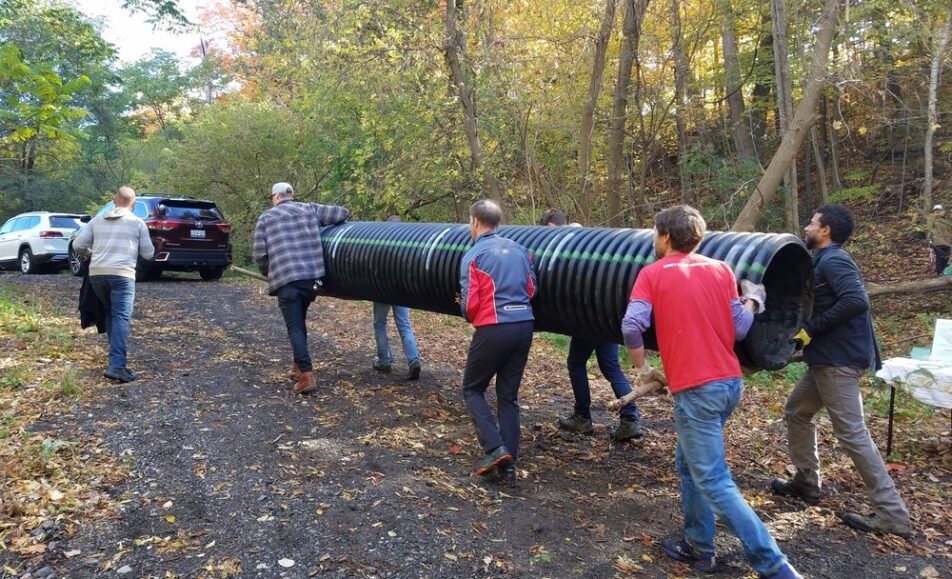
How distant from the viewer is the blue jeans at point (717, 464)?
121 inches

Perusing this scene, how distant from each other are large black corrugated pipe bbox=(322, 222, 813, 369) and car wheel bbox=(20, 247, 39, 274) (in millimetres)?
14194

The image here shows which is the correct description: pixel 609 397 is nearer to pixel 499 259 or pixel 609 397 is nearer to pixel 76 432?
pixel 499 259

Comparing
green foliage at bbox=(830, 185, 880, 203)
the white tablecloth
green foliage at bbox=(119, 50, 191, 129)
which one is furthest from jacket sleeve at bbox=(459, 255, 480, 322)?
green foliage at bbox=(119, 50, 191, 129)

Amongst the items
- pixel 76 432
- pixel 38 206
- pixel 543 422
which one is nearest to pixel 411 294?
pixel 543 422

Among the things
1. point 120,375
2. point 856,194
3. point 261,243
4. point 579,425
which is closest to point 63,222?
point 120,375

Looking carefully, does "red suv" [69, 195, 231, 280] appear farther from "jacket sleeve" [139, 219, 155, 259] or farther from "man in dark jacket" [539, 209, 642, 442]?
"man in dark jacket" [539, 209, 642, 442]

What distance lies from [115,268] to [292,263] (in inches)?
63.8

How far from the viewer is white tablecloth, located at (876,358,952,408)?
4.88 metres

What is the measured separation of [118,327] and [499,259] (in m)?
3.99

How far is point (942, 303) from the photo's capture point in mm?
11789

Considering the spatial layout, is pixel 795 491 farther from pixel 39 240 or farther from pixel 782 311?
pixel 39 240

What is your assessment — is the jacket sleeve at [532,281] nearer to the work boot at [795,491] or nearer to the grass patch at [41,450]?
the work boot at [795,491]

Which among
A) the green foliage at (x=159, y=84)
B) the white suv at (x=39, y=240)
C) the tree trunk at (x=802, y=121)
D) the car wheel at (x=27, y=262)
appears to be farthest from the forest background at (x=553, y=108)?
the green foliage at (x=159, y=84)

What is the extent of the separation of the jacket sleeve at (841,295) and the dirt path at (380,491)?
1.19 meters
